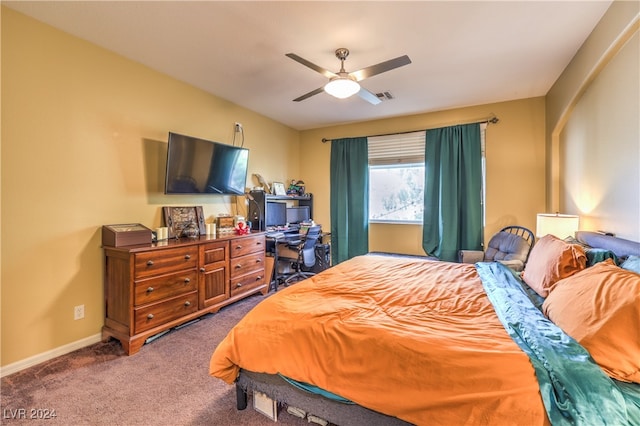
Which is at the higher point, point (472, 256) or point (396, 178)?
point (396, 178)

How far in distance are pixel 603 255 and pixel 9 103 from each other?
414 cm

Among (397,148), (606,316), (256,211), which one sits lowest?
(606,316)

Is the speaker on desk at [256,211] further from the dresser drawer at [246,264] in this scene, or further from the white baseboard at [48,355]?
the white baseboard at [48,355]

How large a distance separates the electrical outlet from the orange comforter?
1.75 metres

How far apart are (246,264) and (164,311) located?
41.9 inches

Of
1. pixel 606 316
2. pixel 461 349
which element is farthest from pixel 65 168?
pixel 606 316

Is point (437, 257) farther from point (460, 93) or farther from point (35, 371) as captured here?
point (35, 371)

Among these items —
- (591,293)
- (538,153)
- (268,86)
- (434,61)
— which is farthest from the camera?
(538,153)

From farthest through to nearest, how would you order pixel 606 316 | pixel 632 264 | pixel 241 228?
pixel 241 228 < pixel 632 264 < pixel 606 316

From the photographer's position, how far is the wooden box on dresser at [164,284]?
2326 millimetres

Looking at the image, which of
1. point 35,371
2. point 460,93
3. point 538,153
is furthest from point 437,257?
point 35,371

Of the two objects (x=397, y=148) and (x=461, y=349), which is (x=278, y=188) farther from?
(x=461, y=349)

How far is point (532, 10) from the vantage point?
2029 mm

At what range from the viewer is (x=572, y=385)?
983 millimetres
